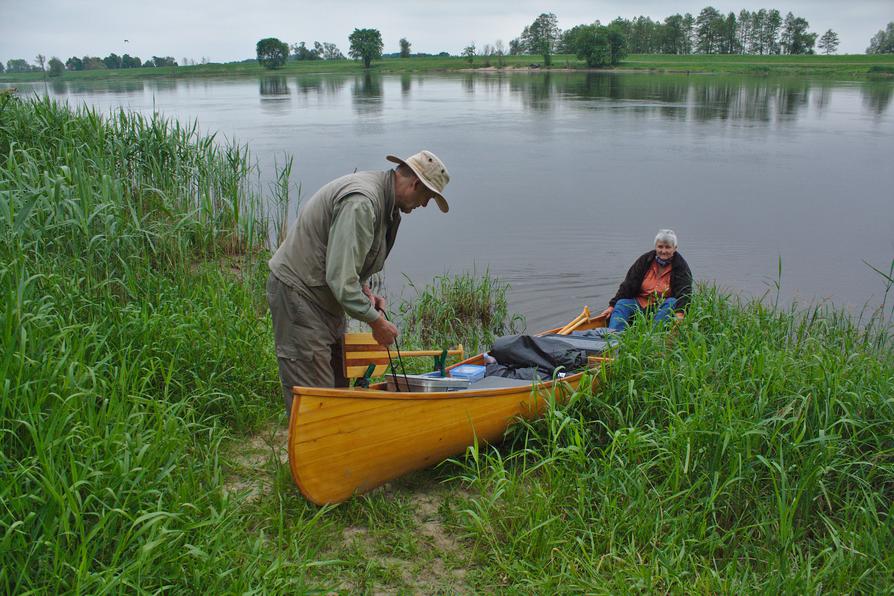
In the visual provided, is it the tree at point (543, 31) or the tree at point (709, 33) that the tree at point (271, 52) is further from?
the tree at point (709, 33)

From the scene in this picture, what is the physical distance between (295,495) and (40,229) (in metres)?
2.16

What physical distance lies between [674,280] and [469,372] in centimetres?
234

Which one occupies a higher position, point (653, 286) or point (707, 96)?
point (707, 96)

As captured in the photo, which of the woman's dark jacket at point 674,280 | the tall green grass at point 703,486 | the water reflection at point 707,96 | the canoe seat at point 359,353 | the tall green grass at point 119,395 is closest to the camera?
the tall green grass at point 119,395

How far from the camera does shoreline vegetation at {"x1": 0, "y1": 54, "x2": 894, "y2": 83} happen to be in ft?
163

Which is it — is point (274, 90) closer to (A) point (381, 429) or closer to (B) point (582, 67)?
(B) point (582, 67)

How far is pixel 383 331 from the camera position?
3324 mm

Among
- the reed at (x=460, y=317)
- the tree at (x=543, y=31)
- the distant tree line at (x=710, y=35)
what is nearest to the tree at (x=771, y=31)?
the distant tree line at (x=710, y=35)

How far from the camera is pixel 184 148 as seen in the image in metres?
7.18

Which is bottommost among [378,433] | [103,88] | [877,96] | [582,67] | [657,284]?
[378,433]

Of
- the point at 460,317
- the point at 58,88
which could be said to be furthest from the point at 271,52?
the point at 460,317

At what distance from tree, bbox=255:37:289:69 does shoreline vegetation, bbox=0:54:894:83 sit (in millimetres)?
1025

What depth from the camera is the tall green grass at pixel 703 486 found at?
112 inches

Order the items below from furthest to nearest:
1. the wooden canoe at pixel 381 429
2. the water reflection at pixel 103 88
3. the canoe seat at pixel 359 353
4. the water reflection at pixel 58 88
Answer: the water reflection at pixel 103 88 < the water reflection at pixel 58 88 < the canoe seat at pixel 359 353 < the wooden canoe at pixel 381 429
